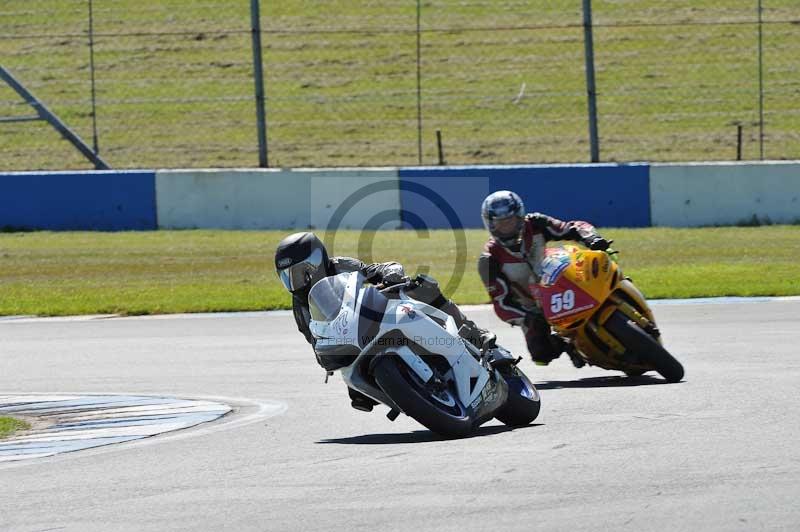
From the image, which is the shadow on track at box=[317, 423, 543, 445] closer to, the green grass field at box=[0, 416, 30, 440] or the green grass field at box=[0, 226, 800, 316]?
the green grass field at box=[0, 416, 30, 440]

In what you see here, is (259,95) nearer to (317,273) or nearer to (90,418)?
(90,418)

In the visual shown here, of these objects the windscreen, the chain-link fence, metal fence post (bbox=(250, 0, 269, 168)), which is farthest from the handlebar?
the chain-link fence

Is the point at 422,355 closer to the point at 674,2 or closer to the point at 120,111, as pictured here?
the point at 120,111

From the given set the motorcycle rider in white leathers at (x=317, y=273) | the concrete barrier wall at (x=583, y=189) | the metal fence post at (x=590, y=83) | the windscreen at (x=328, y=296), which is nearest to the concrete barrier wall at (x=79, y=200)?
the concrete barrier wall at (x=583, y=189)

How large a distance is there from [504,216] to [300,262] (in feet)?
9.53

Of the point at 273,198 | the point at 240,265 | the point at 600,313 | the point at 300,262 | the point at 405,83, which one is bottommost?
the point at 240,265

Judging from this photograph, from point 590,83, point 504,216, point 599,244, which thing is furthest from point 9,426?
point 590,83

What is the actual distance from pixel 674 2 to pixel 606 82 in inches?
99.3

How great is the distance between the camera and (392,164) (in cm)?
2434

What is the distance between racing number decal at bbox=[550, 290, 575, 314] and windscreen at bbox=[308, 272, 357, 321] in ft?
7.91

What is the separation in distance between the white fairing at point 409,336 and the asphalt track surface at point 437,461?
0.32 m

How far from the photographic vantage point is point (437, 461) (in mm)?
6840

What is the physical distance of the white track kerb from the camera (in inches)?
320

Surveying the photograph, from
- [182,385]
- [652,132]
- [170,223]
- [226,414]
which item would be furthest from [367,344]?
[652,132]
